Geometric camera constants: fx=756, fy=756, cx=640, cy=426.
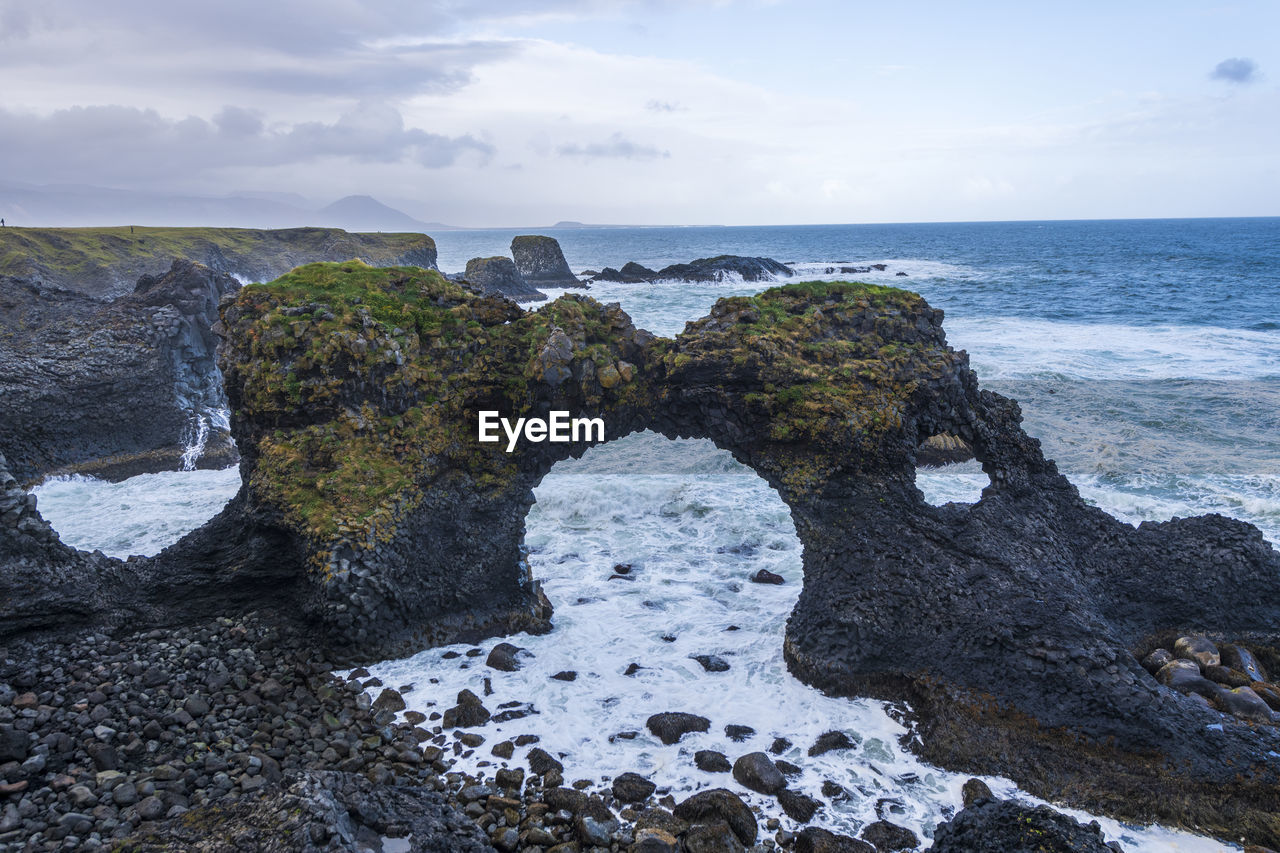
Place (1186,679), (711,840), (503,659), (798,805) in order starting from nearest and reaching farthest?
1. (711,840)
2. (798,805)
3. (1186,679)
4. (503,659)

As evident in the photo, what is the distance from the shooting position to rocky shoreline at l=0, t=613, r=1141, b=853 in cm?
840

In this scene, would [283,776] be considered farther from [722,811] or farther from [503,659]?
[722,811]

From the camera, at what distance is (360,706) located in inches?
480

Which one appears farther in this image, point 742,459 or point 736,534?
point 736,534

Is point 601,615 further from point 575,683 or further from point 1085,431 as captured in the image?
point 1085,431

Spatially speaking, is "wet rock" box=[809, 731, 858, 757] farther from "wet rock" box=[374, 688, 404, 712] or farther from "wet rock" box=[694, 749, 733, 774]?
"wet rock" box=[374, 688, 404, 712]

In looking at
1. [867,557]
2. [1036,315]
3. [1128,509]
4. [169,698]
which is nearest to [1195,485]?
[1128,509]

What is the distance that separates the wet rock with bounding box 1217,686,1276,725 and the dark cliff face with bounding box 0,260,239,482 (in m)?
27.9

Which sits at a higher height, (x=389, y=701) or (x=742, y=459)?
(x=742, y=459)

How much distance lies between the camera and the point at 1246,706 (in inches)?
457

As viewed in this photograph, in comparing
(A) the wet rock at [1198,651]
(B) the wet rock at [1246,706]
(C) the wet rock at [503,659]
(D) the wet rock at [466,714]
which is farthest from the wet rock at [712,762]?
(A) the wet rock at [1198,651]

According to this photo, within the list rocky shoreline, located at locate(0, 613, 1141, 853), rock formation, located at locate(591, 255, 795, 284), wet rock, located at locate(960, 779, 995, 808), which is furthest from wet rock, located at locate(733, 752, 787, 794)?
rock formation, located at locate(591, 255, 795, 284)

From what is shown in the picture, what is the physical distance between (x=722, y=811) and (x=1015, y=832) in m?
3.49

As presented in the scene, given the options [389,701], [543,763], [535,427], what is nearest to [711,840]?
[543,763]
